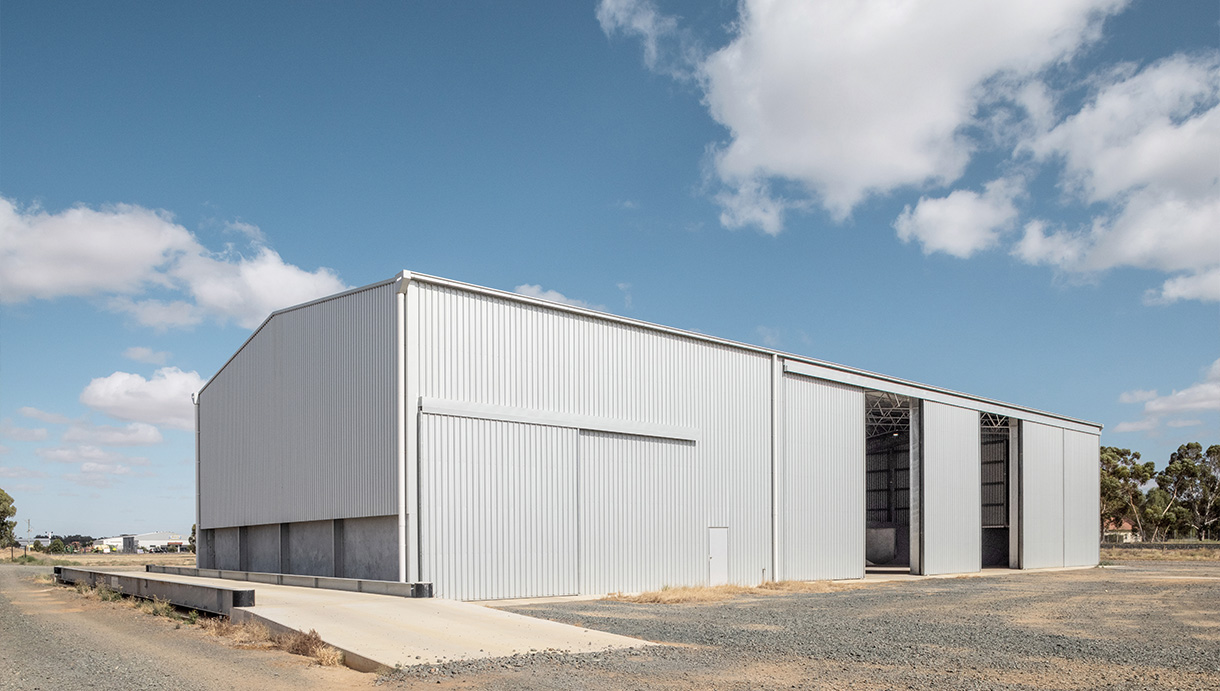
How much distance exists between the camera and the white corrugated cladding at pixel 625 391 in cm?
2420

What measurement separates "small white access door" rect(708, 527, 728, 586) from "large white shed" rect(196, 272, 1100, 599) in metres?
0.10

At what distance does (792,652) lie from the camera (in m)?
14.2

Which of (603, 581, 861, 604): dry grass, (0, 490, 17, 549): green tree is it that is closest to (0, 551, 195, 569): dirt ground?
(0, 490, 17, 549): green tree

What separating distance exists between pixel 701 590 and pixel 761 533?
5.19m

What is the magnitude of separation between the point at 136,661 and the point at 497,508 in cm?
1159

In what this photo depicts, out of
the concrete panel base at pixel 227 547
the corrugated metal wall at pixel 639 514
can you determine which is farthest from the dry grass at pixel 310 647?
the concrete panel base at pixel 227 547

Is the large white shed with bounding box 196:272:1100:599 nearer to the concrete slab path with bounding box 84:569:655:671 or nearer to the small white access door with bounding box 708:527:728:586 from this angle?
the small white access door with bounding box 708:527:728:586

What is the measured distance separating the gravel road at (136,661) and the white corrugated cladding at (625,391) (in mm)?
7304

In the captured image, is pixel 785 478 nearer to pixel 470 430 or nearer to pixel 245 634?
pixel 470 430

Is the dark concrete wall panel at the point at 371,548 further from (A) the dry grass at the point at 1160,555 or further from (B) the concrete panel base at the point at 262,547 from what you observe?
(A) the dry grass at the point at 1160,555

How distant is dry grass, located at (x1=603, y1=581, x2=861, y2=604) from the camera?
25.6 m

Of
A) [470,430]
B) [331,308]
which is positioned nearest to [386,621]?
[470,430]

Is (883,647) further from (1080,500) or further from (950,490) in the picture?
(1080,500)

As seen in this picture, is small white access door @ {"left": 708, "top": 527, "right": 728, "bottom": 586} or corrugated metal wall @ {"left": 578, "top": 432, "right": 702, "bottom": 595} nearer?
corrugated metal wall @ {"left": 578, "top": 432, "right": 702, "bottom": 595}
